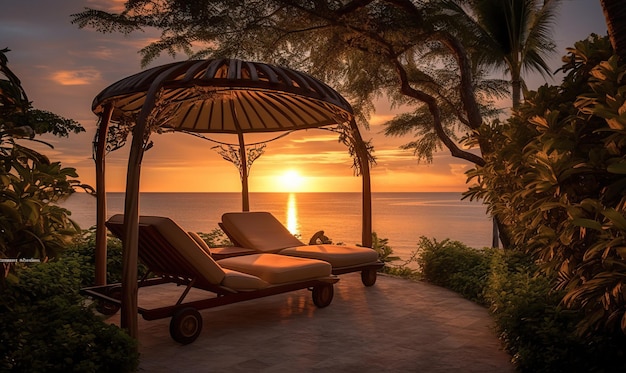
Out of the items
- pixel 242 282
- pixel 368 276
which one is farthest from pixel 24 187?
pixel 368 276

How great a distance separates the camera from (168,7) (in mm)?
9477

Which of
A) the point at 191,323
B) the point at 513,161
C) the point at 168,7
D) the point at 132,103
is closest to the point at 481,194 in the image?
the point at 513,161

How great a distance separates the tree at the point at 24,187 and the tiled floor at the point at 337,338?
1.53 meters

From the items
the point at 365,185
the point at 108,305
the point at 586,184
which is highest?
the point at 365,185

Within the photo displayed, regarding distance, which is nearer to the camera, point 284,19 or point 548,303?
point 548,303

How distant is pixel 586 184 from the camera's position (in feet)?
12.3

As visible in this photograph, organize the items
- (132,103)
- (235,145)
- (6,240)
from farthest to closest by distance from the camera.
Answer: (235,145) < (132,103) < (6,240)

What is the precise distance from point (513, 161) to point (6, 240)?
4.37m

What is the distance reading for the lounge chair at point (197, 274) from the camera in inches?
218

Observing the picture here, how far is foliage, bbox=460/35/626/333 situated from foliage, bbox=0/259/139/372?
3.50 meters

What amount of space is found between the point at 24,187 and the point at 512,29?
1049 cm

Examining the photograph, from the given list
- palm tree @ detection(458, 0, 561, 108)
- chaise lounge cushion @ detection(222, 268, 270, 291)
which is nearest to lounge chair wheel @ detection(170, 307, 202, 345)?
chaise lounge cushion @ detection(222, 268, 270, 291)

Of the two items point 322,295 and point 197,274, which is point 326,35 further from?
point 197,274

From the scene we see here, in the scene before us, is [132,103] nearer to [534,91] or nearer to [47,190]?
[47,190]
